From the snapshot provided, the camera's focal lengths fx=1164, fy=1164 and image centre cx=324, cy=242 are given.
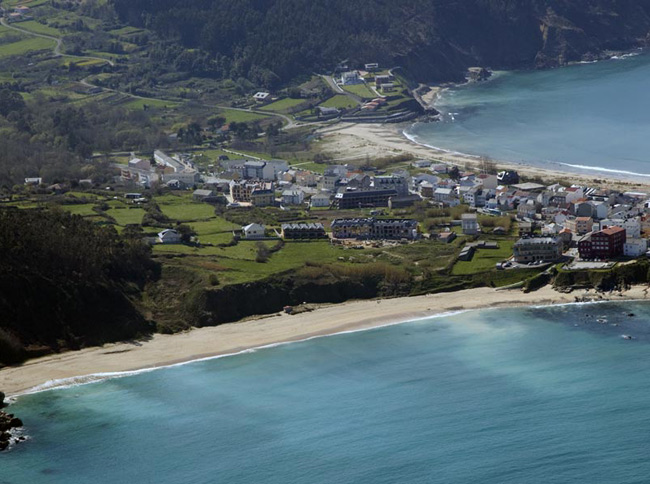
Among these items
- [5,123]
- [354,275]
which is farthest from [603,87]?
[354,275]

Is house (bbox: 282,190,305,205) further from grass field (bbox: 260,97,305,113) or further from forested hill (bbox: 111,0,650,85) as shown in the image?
forested hill (bbox: 111,0,650,85)

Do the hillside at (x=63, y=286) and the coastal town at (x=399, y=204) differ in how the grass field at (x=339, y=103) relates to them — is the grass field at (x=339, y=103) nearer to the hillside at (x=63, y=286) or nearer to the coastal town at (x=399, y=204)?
the coastal town at (x=399, y=204)

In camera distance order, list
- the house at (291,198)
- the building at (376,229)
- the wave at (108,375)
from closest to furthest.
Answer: the wave at (108,375)
the building at (376,229)
the house at (291,198)

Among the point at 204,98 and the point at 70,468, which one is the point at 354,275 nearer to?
the point at 70,468

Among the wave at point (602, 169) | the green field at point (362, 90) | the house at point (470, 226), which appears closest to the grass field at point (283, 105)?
the green field at point (362, 90)

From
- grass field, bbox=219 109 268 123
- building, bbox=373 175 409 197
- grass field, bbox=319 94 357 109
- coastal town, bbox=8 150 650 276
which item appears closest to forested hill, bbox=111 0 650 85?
grass field, bbox=319 94 357 109

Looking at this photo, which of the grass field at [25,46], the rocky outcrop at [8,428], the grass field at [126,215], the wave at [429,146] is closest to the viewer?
the rocky outcrop at [8,428]

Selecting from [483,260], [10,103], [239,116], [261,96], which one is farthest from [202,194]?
[261,96]
